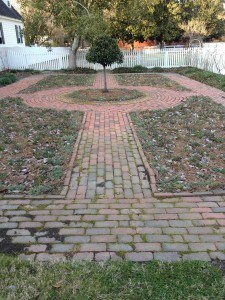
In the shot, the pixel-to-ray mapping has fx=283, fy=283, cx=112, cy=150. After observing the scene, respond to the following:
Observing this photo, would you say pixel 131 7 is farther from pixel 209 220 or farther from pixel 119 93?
pixel 209 220

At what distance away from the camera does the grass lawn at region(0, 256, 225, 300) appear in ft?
7.11

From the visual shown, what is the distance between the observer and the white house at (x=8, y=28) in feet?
64.7

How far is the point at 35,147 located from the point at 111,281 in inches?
135

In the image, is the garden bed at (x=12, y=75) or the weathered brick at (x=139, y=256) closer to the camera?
the weathered brick at (x=139, y=256)

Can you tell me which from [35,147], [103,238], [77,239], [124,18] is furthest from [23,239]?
[124,18]

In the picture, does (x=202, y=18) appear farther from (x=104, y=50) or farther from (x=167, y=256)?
(x=167, y=256)

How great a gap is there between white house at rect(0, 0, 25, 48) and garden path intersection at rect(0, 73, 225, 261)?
18531mm

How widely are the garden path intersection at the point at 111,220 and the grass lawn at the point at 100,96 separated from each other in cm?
460

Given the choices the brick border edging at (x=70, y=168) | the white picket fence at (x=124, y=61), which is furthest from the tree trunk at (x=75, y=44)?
the brick border edging at (x=70, y=168)

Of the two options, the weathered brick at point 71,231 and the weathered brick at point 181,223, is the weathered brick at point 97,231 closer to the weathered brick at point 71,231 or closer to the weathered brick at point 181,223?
the weathered brick at point 71,231

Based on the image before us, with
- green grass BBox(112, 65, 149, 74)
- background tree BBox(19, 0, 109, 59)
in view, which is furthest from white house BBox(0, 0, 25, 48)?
green grass BBox(112, 65, 149, 74)

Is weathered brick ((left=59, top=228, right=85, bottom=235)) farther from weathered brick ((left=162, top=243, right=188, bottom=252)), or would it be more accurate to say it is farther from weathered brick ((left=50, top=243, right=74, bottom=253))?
weathered brick ((left=162, top=243, right=188, bottom=252))

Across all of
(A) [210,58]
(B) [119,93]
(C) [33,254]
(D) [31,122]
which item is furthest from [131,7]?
(C) [33,254]

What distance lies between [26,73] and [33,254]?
52.7 ft
